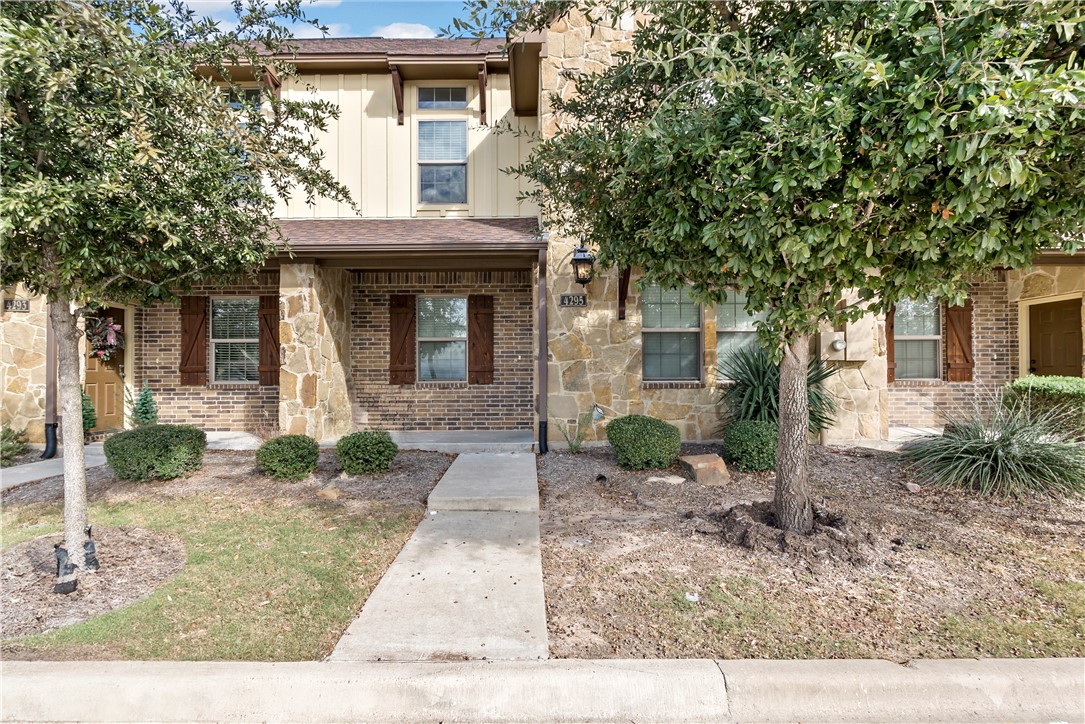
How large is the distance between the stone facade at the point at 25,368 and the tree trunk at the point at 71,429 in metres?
5.55

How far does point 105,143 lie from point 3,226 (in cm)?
85

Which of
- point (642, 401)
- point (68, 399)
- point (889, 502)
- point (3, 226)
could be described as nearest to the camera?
point (3, 226)

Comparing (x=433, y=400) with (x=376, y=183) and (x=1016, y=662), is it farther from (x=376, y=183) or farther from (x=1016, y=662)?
(x=1016, y=662)

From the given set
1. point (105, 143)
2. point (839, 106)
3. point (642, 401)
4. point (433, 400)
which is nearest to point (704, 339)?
point (642, 401)

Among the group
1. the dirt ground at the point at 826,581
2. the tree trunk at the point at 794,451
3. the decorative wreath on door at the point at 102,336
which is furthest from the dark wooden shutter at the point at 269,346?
the tree trunk at the point at 794,451

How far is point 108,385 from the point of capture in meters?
8.16

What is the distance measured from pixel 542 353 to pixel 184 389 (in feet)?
20.5

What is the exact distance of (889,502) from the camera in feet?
15.4

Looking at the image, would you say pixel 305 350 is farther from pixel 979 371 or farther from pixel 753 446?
pixel 979 371

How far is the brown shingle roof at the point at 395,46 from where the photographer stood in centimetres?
829

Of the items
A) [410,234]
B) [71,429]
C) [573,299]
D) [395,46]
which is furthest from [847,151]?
[395,46]

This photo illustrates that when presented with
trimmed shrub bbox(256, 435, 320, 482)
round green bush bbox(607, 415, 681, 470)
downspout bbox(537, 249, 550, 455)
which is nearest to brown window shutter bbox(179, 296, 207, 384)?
trimmed shrub bbox(256, 435, 320, 482)

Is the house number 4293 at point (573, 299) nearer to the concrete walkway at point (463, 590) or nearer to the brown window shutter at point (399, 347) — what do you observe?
the concrete walkway at point (463, 590)

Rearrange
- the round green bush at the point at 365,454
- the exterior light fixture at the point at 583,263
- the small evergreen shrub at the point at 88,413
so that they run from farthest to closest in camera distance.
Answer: the small evergreen shrub at the point at 88,413 < the exterior light fixture at the point at 583,263 < the round green bush at the point at 365,454
